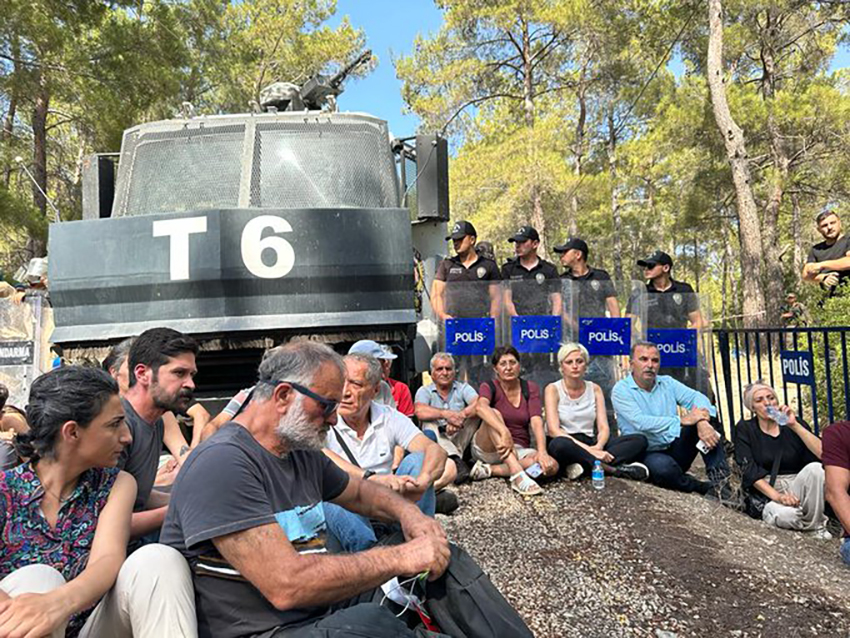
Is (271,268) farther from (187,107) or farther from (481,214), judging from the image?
(481,214)

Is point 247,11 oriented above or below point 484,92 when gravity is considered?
above

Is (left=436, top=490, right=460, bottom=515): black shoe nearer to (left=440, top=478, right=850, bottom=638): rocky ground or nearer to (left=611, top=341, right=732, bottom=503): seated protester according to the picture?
(left=440, top=478, right=850, bottom=638): rocky ground

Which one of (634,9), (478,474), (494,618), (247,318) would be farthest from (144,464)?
(634,9)

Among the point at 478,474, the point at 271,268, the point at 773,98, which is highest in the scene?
the point at 773,98

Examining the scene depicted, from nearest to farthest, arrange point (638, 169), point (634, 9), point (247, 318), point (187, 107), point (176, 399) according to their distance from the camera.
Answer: point (176, 399) → point (247, 318) → point (187, 107) → point (634, 9) → point (638, 169)

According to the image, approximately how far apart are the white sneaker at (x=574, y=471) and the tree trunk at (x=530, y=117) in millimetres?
14953

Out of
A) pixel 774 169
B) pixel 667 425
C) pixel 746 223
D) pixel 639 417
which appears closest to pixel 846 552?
pixel 667 425

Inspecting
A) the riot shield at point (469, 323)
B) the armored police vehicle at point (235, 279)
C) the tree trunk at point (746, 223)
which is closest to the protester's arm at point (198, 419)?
the armored police vehicle at point (235, 279)

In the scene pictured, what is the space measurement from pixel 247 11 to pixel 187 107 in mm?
18083

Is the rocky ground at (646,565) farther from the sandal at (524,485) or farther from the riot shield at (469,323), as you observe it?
the riot shield at (469,323)

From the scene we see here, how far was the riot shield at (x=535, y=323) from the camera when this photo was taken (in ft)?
21.2

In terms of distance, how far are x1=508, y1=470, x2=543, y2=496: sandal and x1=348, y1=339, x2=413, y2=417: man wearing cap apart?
2.91 ft

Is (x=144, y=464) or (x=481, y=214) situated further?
(x=481, y=214)

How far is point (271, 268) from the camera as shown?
4688 mm
